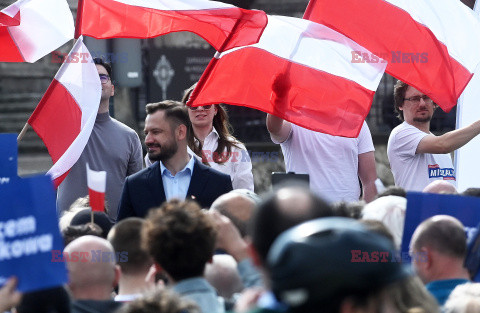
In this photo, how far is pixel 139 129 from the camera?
554 inches

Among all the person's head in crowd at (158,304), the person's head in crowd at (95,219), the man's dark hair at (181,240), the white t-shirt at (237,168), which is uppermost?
the person's head in crowd at (158,304)

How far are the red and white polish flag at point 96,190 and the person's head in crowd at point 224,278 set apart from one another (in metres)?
1.17

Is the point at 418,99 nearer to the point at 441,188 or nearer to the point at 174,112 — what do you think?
the point at 441,188

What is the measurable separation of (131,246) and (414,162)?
2996mm

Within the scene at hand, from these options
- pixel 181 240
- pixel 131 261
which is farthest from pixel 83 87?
pixel 181 240

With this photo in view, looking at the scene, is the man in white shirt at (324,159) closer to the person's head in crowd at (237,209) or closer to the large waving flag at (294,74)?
the large waving flag at (294,74)

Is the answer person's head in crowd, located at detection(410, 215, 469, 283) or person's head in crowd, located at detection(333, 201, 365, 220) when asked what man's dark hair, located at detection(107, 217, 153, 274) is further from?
person's head in crowd, located at detection(410, 215, 469, 283)

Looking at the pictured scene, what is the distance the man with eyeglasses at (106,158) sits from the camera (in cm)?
641

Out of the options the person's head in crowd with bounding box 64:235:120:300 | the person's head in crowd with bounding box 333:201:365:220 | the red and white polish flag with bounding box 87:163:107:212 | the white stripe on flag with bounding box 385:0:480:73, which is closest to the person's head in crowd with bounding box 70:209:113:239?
the red and white polish flag with bounding box 87:163:107:212

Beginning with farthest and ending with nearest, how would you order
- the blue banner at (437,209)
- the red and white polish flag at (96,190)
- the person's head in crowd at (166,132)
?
the person's head in crowd at (166,132)
the red and white polish flag at (96,190)
the blue banner at (437,209)

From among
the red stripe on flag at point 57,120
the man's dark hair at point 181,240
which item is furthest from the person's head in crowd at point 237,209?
the red stripe on flag at point 57,120

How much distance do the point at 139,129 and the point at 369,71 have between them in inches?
316

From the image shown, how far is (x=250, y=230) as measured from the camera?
2.46 m

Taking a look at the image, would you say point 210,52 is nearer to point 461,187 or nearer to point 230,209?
point 461,187
